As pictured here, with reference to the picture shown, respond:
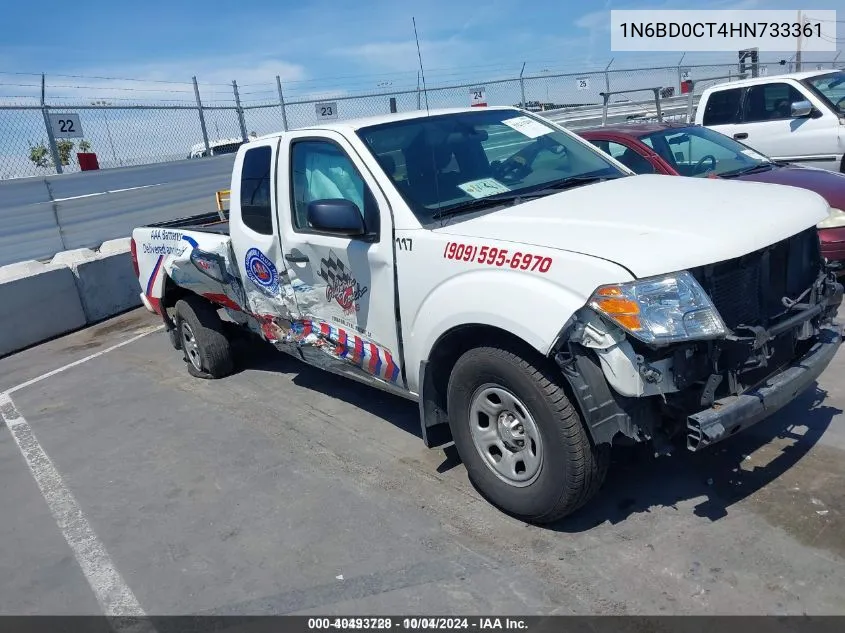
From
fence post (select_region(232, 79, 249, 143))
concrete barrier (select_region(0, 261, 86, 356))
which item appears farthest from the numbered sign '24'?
concrete barrier (select_region(0, 261, 86, 356))

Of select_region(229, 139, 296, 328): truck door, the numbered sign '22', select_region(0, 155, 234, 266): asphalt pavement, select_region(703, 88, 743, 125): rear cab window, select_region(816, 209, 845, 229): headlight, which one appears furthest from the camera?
the numbered sign '22'

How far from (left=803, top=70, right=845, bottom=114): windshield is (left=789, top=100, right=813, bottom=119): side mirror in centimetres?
32

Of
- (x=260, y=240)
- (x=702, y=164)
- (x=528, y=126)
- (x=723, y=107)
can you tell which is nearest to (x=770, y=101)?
(x=723, y=107)

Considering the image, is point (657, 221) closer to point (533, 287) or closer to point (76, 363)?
point (533, 287)

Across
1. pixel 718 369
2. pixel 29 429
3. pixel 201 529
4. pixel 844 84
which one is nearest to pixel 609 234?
pixel 718 369

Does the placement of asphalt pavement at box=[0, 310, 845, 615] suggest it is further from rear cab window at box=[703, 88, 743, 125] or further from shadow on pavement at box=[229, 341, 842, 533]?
rear cab window at box=[703, 88, 743, 125]

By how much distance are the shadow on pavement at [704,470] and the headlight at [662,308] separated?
3.66ft

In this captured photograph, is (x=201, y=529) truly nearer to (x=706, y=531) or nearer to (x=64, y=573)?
(x=64, y=573)

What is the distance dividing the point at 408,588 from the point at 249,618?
2.31 ft

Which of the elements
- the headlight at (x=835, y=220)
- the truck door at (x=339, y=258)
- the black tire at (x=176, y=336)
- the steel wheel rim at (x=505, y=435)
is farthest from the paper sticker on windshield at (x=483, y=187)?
the black tire at (x=176, y=336)

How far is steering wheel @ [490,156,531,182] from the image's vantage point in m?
4.13

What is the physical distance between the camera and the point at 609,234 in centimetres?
304

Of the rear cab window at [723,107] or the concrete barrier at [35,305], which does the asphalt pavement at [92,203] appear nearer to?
the concrete barrier at [35,305]

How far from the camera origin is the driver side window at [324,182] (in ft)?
12.8
